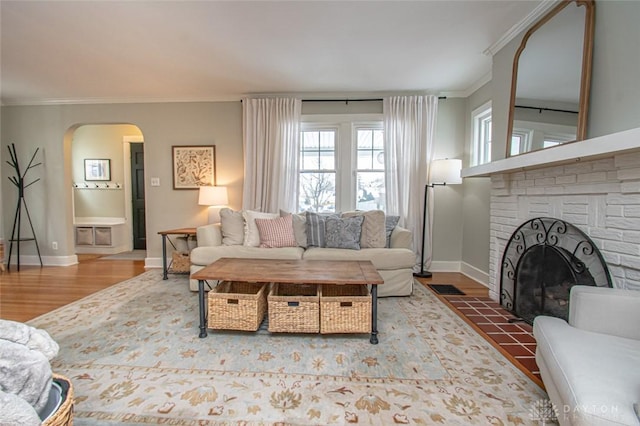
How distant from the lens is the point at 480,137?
362 centimetres

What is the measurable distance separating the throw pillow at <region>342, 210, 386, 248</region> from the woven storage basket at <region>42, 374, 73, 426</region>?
8.72 feet

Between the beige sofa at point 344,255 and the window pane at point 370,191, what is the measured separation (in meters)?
0.86

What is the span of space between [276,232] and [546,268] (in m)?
2.50

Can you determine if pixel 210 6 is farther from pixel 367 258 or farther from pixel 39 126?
pixel 39 126

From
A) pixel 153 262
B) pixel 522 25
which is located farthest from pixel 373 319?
pixel 153 262

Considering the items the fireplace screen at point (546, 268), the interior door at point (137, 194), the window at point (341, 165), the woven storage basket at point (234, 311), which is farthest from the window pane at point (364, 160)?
the interior door at point (137, 194)

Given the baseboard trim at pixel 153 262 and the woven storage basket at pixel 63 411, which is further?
the baseboard trim at pixel 153 262

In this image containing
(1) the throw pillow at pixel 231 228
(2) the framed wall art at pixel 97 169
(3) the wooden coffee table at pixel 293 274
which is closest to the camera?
(3) the wooden coffee table at pixel 293 274

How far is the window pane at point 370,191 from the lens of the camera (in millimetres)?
4031

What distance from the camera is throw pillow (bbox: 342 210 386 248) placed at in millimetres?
3229

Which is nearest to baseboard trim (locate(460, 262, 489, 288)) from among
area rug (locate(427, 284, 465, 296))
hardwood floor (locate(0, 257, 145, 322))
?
area rug (locate(427, 284, 465, 296))

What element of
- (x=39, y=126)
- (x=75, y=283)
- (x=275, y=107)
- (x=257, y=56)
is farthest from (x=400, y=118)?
(x=39, y=126)

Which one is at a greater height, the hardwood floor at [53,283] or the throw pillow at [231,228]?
the throw pillow at [231,228]

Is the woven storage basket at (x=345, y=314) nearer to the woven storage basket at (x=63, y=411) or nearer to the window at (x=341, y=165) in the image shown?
the woven storage basket at (x=63, y=411)
